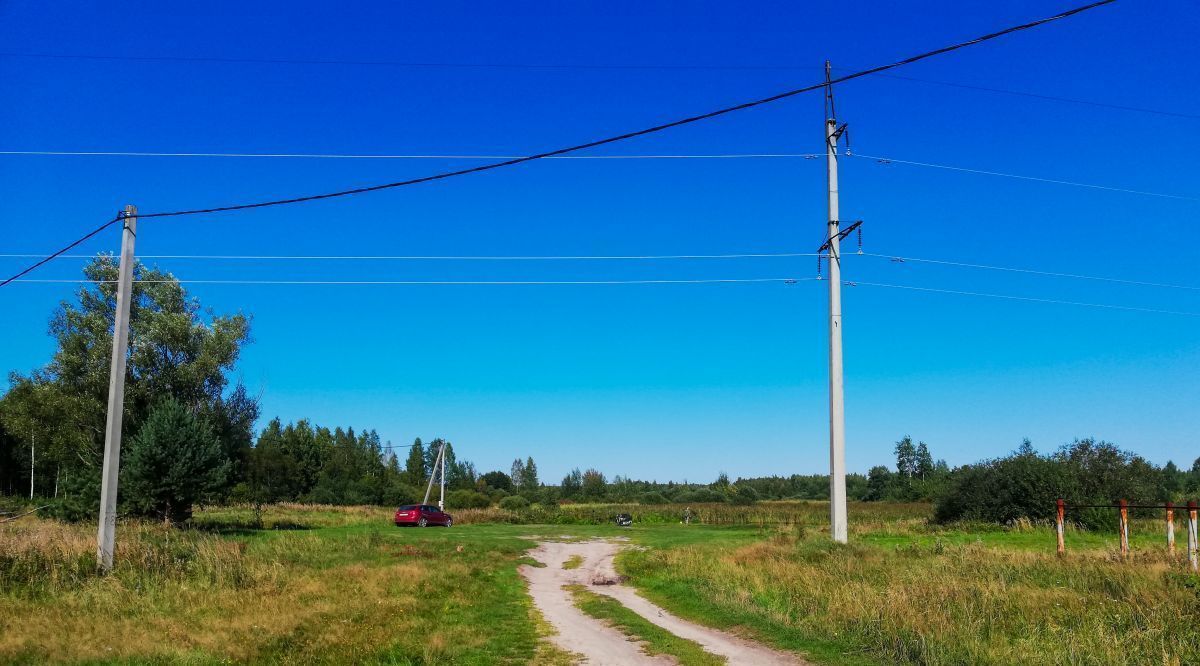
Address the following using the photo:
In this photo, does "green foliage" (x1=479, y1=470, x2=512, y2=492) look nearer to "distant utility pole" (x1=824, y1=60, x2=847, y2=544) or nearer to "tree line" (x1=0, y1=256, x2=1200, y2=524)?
"tree line" (x1=0, y1=256, x2=1200, y2=524)

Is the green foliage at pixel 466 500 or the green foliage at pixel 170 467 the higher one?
the green foliage at pixel 170 467

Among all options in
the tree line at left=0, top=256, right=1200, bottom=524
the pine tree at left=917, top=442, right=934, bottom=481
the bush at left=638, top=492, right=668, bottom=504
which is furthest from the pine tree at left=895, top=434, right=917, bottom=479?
the tree line at left=0, top=256, right=1200, bottom=524

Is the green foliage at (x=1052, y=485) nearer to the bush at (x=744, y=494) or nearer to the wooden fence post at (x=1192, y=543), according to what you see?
the wooden fence post at (x=1192, y=543)

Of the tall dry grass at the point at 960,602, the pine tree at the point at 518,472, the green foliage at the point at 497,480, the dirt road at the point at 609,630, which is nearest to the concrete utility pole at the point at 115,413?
the dirt road at the point at 609,630

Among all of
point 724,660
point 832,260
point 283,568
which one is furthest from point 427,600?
point 832,260

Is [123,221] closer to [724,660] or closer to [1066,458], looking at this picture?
[724,660]

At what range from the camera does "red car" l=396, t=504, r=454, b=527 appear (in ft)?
160

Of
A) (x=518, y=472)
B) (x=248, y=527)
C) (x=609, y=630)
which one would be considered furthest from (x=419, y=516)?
(x=518, y=472)

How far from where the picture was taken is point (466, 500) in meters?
86.6

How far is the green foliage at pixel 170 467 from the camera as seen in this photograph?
126 feet

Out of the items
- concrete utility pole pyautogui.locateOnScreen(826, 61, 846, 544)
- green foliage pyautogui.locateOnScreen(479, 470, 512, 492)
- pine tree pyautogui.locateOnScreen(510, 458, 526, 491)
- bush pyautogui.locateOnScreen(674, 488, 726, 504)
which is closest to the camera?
concrete utility pole pyautogui.locateOnScreen(826, 61, 846, 544)

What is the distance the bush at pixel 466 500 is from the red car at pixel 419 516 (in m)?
33.4

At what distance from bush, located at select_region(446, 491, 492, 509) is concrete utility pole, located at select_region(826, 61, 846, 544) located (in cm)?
6408

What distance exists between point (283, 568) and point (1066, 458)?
42571mm
